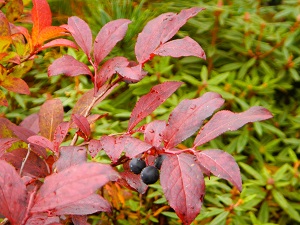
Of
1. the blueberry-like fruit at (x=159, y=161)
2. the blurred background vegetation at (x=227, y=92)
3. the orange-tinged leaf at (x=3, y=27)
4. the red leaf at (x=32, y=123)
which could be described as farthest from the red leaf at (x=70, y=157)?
the blurred background vegetation at (x=227, y=92)

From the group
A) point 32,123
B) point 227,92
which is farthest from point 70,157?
point 227,92

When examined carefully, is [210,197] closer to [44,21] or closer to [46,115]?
[46,115]

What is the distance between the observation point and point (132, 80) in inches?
35.5

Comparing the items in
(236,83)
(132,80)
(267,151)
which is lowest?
(267,151)

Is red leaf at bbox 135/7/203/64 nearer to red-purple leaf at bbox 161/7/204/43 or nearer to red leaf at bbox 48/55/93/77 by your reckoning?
red-purple leaf at bbox 161/7/204/43

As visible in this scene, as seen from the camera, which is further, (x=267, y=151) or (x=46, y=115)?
(x=267, y=151)

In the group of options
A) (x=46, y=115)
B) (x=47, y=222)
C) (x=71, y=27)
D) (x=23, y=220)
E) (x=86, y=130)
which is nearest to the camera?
(x=23, y=220)

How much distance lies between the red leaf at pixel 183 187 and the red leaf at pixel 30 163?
0.96ft

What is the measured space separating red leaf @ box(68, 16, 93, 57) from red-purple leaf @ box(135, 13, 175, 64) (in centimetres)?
11

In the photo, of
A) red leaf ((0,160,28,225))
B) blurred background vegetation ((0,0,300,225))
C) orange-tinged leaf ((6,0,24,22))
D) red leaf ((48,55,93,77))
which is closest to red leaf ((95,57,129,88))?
red leaf ((48,55,93,77))

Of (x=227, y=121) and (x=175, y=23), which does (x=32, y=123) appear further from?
(x=227, y=121)

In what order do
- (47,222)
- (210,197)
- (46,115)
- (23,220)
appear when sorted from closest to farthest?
(23,220) < (47,222) < (46,115) < (210,197)

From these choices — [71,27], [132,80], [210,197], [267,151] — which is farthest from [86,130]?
[267,151]

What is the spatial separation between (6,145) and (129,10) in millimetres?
1409
